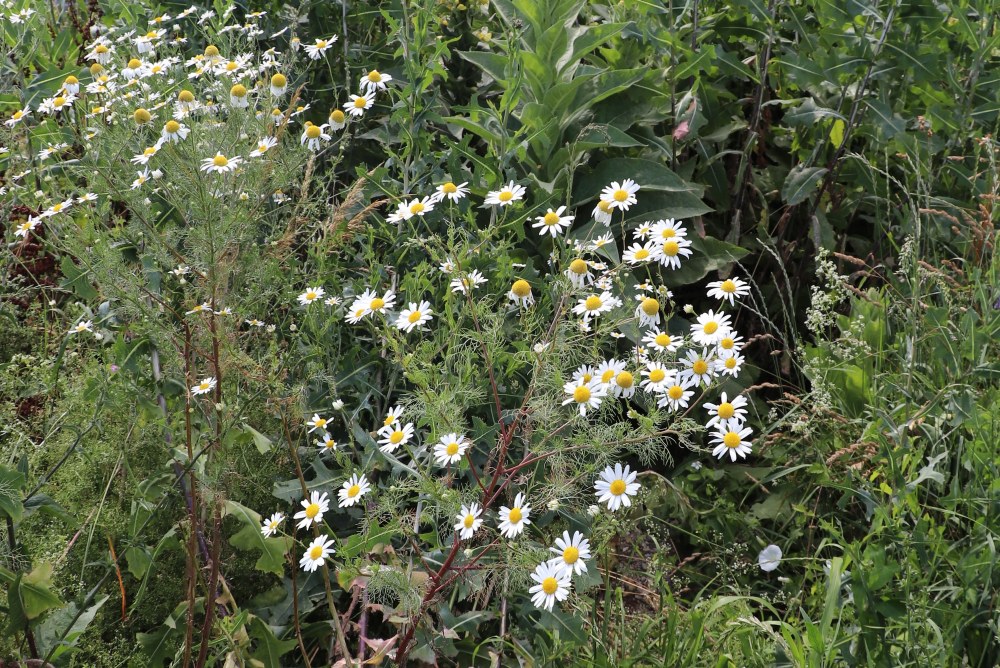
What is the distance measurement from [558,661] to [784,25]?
2.36 m

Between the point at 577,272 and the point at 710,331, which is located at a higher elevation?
the point at 577,272

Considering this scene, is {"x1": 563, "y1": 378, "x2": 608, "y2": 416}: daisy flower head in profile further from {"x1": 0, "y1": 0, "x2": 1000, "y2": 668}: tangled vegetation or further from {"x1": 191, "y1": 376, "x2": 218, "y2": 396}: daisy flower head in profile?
{"x1": 191, "y1": 376, "x2": 218, "y2": 396}: daisy flower head in profile

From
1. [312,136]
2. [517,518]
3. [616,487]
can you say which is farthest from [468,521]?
[312,136]

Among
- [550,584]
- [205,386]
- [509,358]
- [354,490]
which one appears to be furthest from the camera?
[509,358]

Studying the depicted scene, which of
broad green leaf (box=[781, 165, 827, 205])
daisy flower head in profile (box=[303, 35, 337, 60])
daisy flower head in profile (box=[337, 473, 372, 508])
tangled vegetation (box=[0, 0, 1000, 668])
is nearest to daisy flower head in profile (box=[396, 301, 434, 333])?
tangled vegetation (box=[0, 0, 1000, 668])

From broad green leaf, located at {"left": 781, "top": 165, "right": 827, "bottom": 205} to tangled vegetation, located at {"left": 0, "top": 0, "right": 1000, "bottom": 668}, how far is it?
0.05ft

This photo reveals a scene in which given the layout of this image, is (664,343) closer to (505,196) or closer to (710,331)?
(710,331)

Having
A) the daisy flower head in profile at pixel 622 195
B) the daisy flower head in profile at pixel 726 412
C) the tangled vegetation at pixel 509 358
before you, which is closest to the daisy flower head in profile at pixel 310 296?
the tangled vegetation at pixel 509 358

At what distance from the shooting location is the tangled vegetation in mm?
1933

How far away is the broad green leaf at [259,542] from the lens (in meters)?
1.96

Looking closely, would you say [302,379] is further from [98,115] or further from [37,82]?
[37,82]

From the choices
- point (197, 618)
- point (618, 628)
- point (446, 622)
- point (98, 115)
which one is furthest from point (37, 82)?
point (618, 628)

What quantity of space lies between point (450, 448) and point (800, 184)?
1820 millimetres

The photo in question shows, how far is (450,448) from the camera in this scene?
1.83 m
